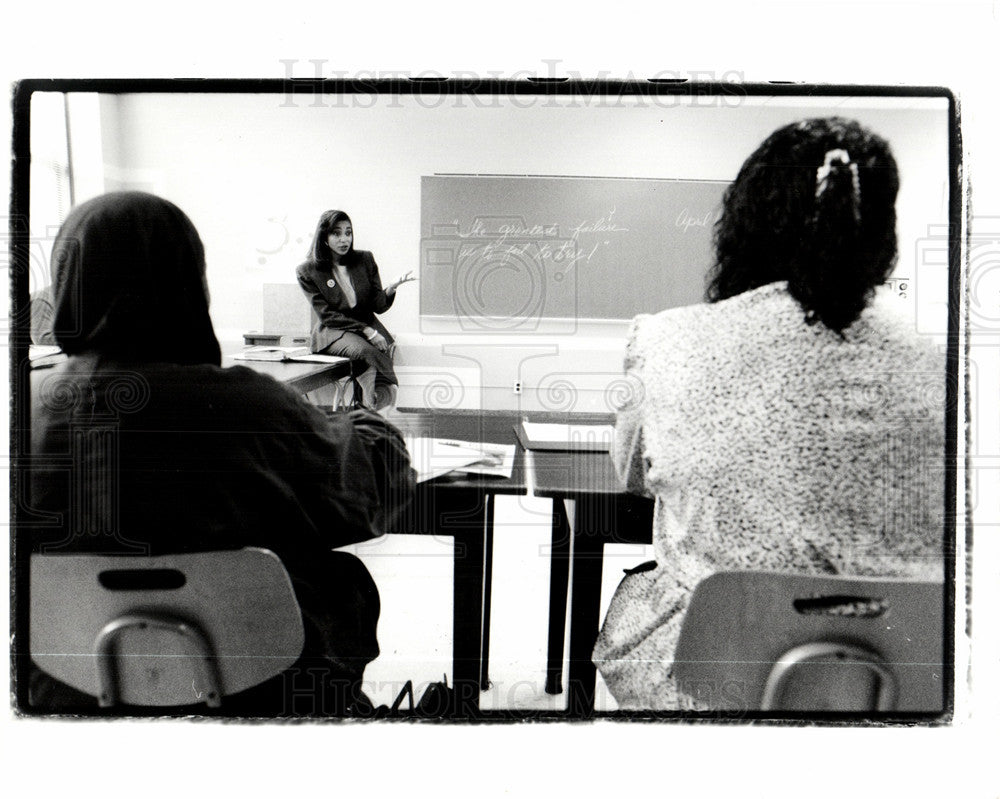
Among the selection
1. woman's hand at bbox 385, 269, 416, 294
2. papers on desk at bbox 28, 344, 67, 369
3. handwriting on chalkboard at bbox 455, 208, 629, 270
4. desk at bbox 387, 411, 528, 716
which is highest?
handwriting on chalkboard at bbox 455, 208, 629, 270

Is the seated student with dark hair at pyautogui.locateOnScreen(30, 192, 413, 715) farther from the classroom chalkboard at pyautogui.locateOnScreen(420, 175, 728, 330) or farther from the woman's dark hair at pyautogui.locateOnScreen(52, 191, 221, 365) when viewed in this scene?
the classroom chalkboard at pyautogui.locateOnScreen(420, 175, 728, 330)

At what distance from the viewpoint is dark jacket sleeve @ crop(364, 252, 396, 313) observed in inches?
53.5

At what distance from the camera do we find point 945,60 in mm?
1343

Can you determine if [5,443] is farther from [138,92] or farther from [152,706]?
[138,92]

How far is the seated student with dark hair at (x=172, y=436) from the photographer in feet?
4.36

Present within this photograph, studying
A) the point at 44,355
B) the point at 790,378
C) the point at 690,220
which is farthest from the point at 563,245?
the point at 44,355

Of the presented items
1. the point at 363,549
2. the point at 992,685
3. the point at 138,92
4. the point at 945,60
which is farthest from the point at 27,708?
the point at 945,60

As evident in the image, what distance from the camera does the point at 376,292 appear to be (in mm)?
1363

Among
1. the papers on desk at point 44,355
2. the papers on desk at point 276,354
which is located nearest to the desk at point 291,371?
the papers on desk at point 276,354

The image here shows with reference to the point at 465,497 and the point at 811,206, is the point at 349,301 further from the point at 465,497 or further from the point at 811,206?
the point at 811,206

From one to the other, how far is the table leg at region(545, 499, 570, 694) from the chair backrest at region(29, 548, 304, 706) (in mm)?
430

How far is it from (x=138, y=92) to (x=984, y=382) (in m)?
1.50

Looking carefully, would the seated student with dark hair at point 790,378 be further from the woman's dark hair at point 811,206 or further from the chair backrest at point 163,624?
the chair backrest at point 163,624

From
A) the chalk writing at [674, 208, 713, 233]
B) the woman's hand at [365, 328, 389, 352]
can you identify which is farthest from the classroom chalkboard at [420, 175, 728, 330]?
the woman's hand at [365, 328, 389, 352]
